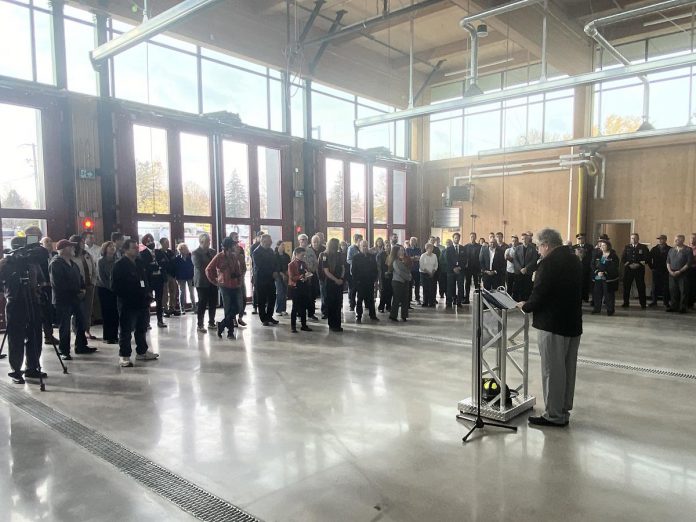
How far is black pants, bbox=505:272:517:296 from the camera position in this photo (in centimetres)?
1124

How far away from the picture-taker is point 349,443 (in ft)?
11.8

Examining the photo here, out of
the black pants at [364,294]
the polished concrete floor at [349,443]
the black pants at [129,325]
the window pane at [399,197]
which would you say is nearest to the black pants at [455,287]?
the black pants at [364,294]

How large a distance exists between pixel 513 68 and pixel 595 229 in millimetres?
5593

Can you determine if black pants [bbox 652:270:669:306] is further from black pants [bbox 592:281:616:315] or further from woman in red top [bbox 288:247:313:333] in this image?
woman in red top [bbox 288:247:313:333]

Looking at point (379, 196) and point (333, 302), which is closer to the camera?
point (333, 302)

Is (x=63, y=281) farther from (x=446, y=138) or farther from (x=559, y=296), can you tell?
(x=446, y=138)

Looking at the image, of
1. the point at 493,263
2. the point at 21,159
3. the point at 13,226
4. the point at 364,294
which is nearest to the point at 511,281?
the point at 493,263

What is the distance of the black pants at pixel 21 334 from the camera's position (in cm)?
504

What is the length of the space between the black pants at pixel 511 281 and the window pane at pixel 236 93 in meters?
7.23

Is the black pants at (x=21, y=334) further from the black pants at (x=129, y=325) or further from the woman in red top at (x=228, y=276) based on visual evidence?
the woman in red top at (x=228, y=276)

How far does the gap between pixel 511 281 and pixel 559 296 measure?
7.91m

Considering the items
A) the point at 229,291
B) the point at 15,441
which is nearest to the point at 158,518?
the point at 15,441

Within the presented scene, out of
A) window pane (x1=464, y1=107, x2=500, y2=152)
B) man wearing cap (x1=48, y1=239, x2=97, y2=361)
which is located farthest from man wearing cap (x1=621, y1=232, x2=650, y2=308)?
man wearing cap (x1=48, y1=239, x2=97, y2=361)

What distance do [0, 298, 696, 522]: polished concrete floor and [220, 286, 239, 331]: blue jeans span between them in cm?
119
